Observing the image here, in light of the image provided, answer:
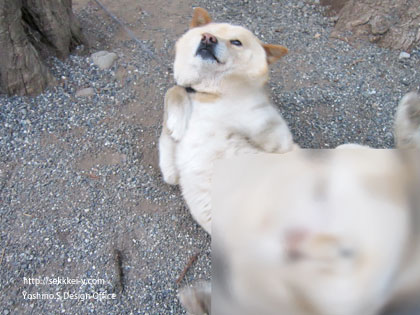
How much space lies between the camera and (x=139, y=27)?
4.34 m

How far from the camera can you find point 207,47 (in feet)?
8.99

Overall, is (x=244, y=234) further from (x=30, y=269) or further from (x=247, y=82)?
(x=30, y=269)

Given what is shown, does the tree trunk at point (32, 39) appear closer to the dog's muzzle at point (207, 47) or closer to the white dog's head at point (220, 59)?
the white dog's head at point (220, 59)

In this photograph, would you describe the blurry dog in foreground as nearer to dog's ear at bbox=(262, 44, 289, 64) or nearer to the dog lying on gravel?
the dog lying on gravel

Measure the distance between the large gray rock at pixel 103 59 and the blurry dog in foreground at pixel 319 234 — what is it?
3.08 meters

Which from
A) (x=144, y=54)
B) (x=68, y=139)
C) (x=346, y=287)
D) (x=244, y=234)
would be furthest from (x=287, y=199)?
(x=144, y=54)

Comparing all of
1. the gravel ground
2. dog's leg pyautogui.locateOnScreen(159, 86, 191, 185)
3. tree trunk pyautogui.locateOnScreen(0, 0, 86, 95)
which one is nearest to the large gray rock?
the gravel ground

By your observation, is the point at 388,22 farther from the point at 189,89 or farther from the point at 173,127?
the point at 173,127

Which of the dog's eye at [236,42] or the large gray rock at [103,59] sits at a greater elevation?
the dog's eye at [236,42]

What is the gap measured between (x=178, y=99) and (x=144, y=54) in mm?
1410

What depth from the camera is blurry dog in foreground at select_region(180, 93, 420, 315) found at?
0.93 metres

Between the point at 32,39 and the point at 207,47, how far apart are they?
1.92 meters

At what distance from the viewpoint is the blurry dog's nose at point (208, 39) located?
2709 millimetres

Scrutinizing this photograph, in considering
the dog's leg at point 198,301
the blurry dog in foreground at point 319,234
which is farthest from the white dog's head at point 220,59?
the blurry dog in foreground at point 319,234
